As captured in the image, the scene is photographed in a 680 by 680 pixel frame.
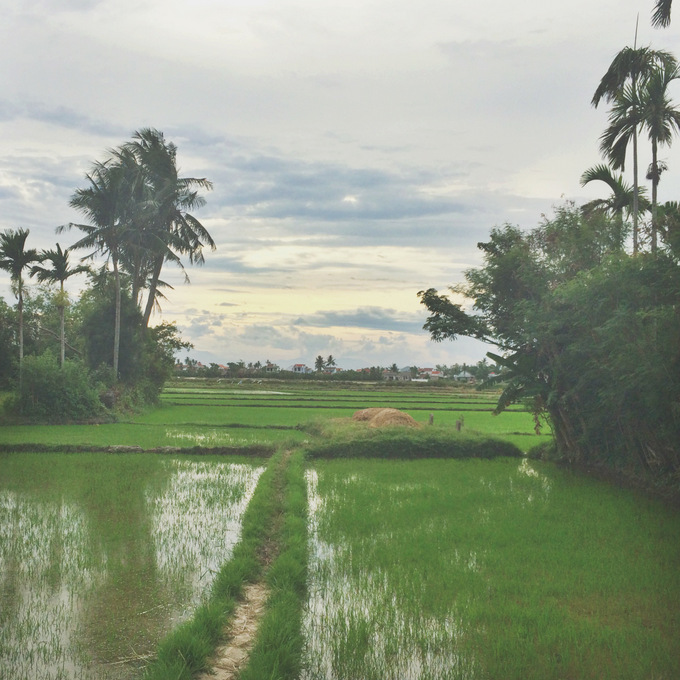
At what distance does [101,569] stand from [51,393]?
17.1 m

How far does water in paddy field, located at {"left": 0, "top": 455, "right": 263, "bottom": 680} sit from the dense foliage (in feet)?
23.9

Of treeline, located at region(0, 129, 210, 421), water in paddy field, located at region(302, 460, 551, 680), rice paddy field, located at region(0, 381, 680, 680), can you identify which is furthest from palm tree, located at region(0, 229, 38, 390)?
water in paddy field, located at region(302, 460, 551, 680)

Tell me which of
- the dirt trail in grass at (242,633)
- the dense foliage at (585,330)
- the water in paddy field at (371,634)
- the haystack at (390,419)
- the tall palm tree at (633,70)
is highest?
the tall palm tree at (633,70)

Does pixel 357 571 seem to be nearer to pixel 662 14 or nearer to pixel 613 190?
pixel 662 14

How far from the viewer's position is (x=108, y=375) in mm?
26594

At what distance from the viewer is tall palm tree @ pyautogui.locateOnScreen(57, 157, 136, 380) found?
1028 inches

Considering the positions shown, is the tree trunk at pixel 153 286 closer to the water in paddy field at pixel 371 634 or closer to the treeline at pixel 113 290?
the treeline at pixel 113 290

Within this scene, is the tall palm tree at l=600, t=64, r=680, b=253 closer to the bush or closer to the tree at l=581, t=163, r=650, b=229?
the tree at l=581, t=163, r=650, b=229

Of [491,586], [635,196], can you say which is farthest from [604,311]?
[491,586]

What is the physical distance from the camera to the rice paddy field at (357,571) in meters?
4.50

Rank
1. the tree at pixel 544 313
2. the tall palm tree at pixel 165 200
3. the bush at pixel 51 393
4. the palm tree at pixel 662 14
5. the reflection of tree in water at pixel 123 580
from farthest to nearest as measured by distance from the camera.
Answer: the tall palm tree at pixel 165 200 < the bush at pixel 51 393 < the tree at pixel 544 313 < the palm tree at pixel 662 14 < the reflection of tree in water at pixel 123 580

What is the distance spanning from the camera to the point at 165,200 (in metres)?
29.7

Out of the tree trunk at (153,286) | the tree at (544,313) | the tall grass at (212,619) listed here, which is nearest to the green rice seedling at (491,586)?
the tall grass at (212,619)

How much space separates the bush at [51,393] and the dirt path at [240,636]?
699 inches
